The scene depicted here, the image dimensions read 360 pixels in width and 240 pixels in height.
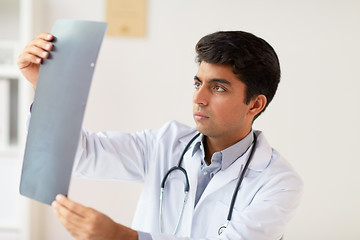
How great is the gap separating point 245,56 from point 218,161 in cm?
33

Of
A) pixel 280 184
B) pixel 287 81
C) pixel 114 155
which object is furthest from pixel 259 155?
pixel 287 81

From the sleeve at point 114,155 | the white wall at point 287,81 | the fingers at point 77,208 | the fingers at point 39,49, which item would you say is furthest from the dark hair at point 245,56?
the white wall at point 287,81

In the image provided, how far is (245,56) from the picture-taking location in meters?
1.16

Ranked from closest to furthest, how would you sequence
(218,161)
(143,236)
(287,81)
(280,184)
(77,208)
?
(77,208), (143,236), (280,184), (218,161), (287,81)

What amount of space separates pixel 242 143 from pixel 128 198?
97 centimetres

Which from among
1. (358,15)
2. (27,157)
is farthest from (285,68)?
(27,157)

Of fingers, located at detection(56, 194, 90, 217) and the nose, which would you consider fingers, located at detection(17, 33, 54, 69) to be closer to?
fingers, located at detection(56, 194, 90, 217)

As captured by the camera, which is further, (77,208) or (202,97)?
(202,97)

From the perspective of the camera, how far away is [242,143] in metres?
1.26

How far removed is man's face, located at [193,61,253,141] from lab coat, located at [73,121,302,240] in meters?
0.14

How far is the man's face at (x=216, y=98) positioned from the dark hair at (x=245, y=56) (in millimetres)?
20

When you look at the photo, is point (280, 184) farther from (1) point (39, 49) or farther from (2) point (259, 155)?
(1) point (39, 49)

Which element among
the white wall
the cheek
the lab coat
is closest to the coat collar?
the lab coat

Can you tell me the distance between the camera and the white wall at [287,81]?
6.29ft
